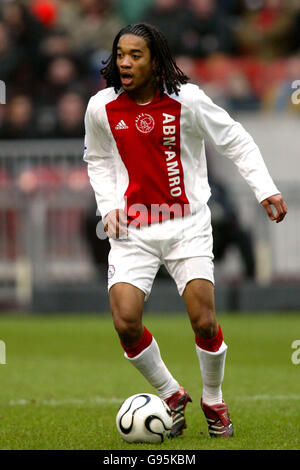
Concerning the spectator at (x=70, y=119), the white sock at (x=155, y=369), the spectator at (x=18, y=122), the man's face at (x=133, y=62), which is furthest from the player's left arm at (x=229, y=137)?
the spectator at (x=18, y=122)

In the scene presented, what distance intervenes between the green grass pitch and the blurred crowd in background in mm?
3049

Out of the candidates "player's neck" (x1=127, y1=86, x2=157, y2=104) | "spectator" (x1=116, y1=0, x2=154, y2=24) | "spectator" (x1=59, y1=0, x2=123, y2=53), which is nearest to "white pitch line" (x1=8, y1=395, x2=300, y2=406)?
"player's neck" (x1=127, y1=86, x2=157, y2=104)

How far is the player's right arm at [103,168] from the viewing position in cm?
557

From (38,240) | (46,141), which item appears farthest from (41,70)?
(38,240)

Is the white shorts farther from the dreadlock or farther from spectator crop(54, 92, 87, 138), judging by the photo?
spectator crop(54, 92, 87, 138)

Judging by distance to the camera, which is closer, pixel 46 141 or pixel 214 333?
pixel 214 333

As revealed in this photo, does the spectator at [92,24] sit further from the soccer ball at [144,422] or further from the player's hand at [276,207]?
the soccer ball at [144,422]

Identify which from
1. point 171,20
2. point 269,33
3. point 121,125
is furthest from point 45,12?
point 121,125

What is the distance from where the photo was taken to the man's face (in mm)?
5391

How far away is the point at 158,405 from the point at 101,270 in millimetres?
8338

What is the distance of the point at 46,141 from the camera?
14.3 m

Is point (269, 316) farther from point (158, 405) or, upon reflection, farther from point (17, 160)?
point (158, 405)

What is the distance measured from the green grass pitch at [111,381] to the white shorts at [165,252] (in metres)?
0.83

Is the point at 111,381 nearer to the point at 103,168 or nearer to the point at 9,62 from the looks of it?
the point at 103,168
